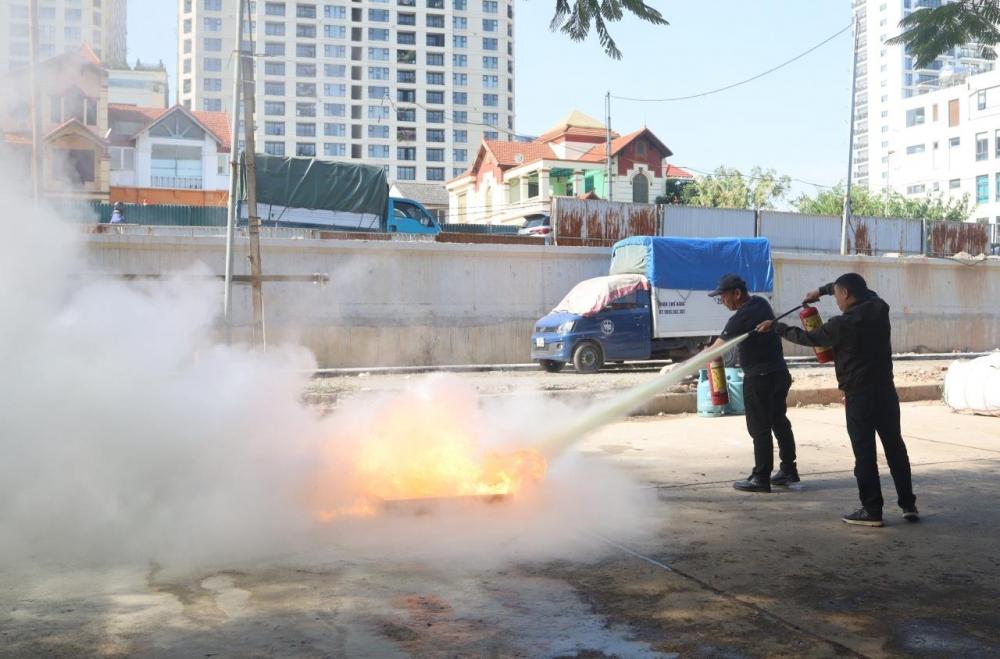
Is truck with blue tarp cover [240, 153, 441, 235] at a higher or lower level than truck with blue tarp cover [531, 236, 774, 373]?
higher

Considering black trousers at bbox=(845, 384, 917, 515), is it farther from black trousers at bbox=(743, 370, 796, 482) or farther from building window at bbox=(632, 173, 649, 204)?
building window at bbox=(632, 173, 649, 204)

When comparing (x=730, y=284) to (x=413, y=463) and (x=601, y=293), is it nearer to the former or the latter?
(x=413, y=463)

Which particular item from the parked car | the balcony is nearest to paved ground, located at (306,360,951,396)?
the parked car

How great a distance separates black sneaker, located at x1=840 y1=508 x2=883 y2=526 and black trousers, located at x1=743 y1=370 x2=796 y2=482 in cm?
110

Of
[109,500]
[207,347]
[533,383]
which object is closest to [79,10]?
[207,347]

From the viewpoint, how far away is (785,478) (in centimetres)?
759

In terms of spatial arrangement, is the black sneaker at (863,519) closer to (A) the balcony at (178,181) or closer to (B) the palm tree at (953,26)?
(B) the palm tree at (953,26)

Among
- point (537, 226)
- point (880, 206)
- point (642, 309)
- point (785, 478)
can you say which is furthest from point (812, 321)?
point (880, 206)

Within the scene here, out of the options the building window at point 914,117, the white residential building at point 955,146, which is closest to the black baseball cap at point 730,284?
the white residential building at point 955,146

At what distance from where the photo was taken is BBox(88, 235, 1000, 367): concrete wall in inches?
746

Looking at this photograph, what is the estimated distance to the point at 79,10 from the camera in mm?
5383

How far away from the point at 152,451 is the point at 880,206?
66066 millimetres

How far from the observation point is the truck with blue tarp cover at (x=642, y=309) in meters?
18.3

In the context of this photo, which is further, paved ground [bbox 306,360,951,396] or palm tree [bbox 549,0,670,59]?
paved ground [bbox 306,360,951,396]
